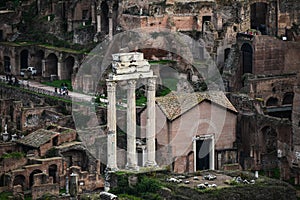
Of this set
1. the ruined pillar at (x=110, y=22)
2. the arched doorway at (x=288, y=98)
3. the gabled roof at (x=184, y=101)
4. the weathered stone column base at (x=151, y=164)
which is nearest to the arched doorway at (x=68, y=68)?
the ruined pillar at (x=110, y=22)

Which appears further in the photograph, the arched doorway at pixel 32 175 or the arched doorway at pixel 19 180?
the arched doorway at pixel 32 175

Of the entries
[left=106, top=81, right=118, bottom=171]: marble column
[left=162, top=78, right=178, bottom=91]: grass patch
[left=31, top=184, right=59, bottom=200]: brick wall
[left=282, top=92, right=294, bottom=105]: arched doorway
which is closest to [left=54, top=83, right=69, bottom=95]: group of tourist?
[left=162, top=78, right=178, bottom=91]: grass patch

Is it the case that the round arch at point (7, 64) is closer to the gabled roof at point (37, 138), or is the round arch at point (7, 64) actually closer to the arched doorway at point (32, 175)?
the gabled roof at point (37, 138)

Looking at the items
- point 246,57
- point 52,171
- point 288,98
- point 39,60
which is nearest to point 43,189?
point 52,171

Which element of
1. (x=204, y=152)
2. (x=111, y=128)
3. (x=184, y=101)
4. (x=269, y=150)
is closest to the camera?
(x=111, y=128)

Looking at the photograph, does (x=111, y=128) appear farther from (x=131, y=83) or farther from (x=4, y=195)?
(x=4, y=195)

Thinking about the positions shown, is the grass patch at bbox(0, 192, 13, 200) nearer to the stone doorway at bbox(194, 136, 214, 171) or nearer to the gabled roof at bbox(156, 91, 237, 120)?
the gabled roof at bbox(156, 91, 237, 120)
